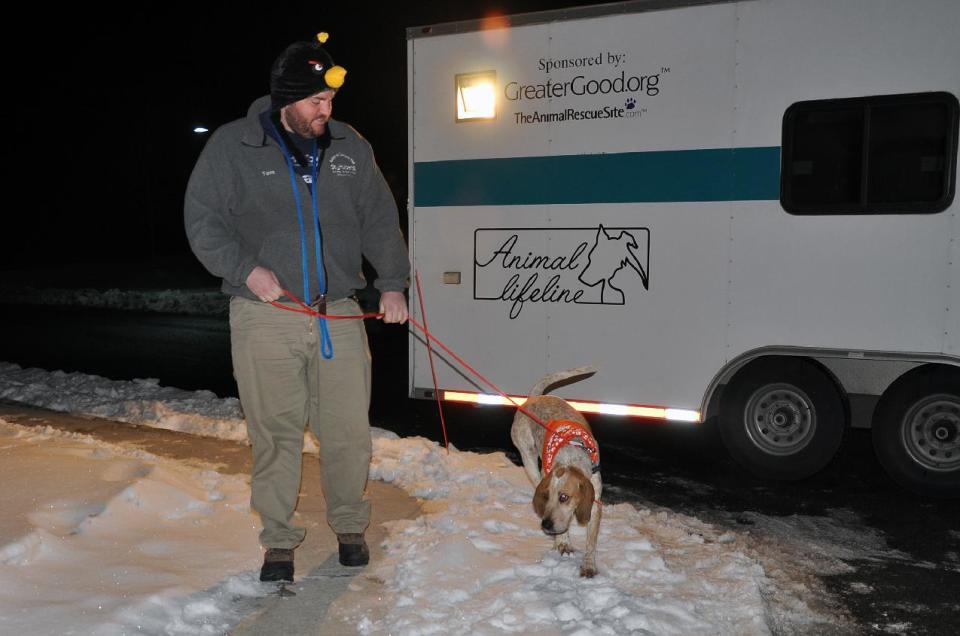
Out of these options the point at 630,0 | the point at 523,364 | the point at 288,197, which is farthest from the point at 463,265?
the point at 288,197

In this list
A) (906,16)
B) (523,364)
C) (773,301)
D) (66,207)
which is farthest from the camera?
(66,207)

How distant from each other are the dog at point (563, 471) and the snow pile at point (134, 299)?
50.7 feet

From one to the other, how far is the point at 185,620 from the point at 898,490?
4.95 m

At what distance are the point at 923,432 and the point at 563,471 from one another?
317 centimetres

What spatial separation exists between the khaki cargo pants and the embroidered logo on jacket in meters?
0.63

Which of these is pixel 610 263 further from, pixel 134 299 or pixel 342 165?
pixel 134 299

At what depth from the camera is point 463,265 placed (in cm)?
683

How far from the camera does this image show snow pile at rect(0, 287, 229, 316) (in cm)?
2078

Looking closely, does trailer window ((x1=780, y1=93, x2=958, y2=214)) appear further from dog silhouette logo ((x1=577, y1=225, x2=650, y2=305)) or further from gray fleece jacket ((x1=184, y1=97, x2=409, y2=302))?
gray fleece jacket ((x1=184, y1=97, x2=409, y2=302))

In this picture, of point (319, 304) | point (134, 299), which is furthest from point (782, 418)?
point (134, 299)

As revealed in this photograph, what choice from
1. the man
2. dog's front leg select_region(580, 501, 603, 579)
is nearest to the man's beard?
the man

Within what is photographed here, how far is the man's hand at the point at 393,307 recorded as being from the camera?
418 centimetres

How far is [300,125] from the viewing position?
386 centimetres

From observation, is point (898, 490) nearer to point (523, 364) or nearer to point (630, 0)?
point (523, 364)
